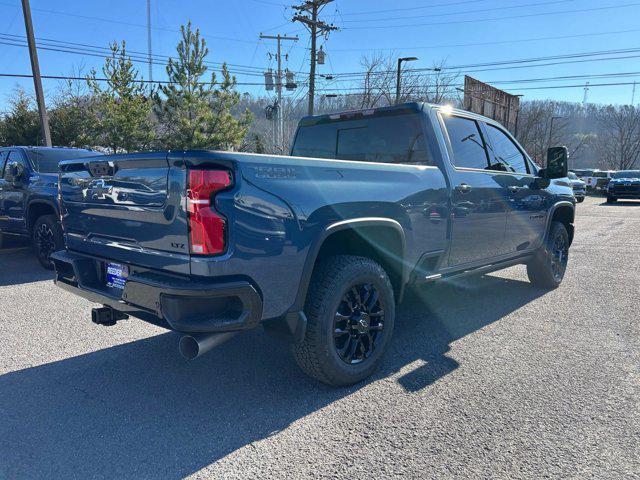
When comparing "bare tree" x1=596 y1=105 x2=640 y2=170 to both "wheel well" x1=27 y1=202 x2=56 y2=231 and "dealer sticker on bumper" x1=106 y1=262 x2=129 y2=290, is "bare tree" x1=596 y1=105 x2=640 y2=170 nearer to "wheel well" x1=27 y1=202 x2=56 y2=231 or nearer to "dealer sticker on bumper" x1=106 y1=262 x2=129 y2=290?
"wheel well" x1=27 y1=202 x2=56 y2=231

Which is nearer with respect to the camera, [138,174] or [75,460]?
[75,460]

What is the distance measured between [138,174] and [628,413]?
10.9 ft

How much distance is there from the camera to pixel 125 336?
13.8 ft

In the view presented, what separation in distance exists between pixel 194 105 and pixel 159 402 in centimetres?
1969

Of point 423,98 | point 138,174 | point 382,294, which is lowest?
point 382,294

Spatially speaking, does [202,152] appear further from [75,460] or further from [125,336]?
[125,336]

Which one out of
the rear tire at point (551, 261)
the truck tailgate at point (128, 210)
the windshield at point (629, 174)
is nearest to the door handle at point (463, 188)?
the rear tire at point (551, 261)

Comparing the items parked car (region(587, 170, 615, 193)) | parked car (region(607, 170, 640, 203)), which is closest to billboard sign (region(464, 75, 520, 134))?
parked car (region(587, 170, 615, 193))

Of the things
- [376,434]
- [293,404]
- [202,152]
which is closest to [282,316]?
[293,404]

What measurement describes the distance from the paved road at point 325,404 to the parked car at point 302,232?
0.47m

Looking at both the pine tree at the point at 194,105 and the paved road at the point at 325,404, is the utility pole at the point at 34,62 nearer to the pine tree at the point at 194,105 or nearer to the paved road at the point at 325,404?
the pine tree at the point at 194,105

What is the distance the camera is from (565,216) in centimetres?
628

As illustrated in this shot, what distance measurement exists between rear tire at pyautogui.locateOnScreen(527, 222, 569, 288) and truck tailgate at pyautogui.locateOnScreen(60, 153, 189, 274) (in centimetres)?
465

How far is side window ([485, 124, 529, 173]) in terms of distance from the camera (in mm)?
4793
